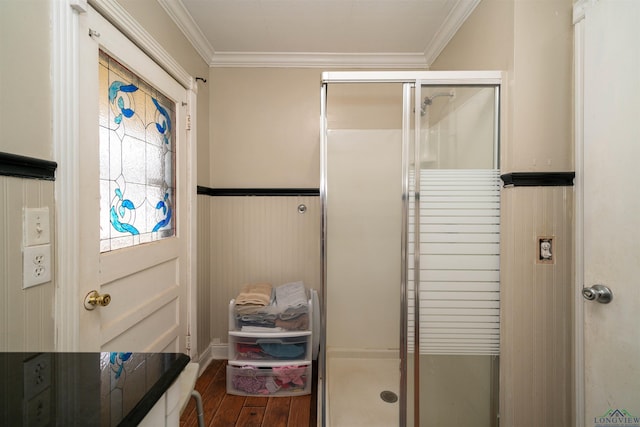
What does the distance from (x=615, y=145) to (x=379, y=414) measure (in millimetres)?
1688

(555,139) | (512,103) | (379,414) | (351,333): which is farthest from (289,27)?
(379,414)

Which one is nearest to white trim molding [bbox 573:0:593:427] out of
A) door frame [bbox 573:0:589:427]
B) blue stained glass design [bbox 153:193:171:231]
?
door frame [bbox 573:0:589:427]

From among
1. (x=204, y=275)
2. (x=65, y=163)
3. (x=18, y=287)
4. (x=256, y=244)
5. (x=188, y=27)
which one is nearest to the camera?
(x=18, y=287)

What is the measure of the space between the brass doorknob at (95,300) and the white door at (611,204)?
188cm

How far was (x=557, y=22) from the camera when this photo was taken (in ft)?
3.78

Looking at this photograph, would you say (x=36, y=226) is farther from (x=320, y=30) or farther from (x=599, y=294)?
(x=599, y=294)

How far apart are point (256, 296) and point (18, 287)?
114cm

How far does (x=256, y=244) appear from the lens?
2.14 metres

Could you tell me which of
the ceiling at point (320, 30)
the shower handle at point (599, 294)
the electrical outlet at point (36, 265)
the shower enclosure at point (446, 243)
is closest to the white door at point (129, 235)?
the electrical outlet at point (36, 265)

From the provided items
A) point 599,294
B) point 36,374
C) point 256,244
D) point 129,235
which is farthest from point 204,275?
point 599,294

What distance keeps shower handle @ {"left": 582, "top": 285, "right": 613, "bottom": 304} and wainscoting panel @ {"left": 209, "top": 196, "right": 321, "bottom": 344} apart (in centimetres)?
152

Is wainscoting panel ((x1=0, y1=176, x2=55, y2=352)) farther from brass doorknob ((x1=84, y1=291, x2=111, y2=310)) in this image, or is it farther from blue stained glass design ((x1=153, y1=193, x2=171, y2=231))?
blue stained glass design ((x1=153, y1=193, x2=171, y2=231))

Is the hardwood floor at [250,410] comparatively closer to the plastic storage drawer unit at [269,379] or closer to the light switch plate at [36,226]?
the plastic storage drawer unit at [269,379]

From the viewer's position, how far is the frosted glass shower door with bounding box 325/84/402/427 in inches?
63.7
